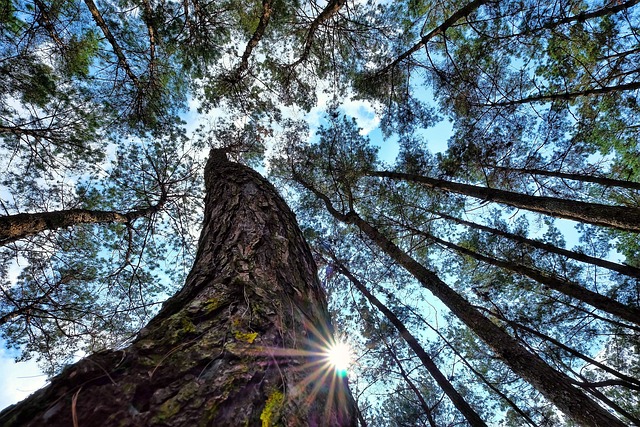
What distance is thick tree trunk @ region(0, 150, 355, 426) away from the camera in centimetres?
68

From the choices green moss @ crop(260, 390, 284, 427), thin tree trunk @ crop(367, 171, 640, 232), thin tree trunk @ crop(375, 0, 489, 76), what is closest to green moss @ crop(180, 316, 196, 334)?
green moss @ crop(260, 390, 284, 427)

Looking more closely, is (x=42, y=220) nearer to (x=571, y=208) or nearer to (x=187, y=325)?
(x=187, y=325)

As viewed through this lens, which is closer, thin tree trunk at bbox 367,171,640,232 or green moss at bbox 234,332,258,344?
green moss at bbox 234,332,258,344

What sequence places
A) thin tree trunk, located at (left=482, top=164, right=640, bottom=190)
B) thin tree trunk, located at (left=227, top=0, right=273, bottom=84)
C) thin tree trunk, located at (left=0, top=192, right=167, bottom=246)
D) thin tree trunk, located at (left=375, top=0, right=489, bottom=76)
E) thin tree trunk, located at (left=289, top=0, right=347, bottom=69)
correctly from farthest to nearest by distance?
thin tree trunk, located at (left=482, top=164, right=640, bottom=190) → thin tree trunk, located at (left=227, top=0, right=273, bottom=84) → thin tree trunk, located at (left=289, top=0, right=347, bottom=69) → thin tree trunk, located at (left=375, top=0, right=489, bottom=76) → thin tree trunk, located at (left=0, top=192, right=167, bottom=246)

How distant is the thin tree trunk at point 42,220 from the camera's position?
3.60 metres

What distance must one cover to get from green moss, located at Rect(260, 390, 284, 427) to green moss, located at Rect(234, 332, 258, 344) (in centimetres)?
22

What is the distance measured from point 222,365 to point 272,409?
221 mm

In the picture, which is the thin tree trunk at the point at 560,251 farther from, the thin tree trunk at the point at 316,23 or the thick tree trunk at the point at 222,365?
the thick tree trunk at the point at 222,365

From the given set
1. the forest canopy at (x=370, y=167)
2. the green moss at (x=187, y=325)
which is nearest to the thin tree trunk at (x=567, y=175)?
the forest canopy at (x=370, y=167)

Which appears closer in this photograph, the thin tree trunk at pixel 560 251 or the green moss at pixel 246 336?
the green moss at pixel 246 336

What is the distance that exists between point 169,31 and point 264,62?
214 cm

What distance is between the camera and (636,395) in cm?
829

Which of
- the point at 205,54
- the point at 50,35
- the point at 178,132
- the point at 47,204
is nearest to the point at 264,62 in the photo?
the point at 205,54

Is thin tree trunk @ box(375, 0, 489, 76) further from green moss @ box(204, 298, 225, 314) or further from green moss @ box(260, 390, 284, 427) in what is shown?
green moss @ box(260, 390, 284, 427)
